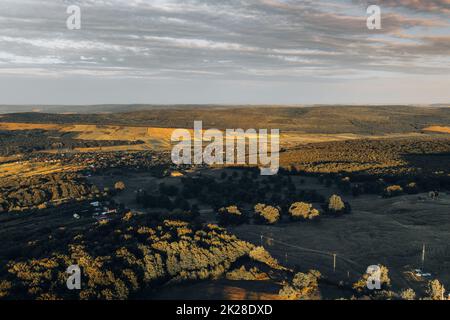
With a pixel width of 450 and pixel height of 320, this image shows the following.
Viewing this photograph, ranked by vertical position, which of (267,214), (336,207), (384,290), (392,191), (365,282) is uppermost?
(392,191)

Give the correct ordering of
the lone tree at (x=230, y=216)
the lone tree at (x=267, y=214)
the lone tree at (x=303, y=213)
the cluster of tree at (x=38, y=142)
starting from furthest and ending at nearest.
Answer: the cluster of tree at (x=38, y=142) → the lone tree at (x=303, y=213) → the lone tree at (x=267, y=214) → the lone tree at (x=230, y=216)

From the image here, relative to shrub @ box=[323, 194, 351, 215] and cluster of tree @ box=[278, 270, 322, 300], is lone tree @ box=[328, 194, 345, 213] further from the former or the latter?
cluster of tree @ box=[278, 270, 322, 300]

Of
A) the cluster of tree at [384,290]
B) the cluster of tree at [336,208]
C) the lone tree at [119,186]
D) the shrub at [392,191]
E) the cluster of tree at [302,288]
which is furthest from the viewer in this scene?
the lone tree at [119,186]

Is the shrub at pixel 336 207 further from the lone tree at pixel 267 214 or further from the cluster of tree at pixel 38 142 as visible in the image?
the cluster of tree at pixel 38 142

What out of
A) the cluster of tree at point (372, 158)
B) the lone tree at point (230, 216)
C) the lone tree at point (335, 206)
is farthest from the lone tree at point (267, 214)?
the cluster of tree at point (372, 158)

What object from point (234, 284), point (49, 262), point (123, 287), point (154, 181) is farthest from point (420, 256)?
point (154, 181)

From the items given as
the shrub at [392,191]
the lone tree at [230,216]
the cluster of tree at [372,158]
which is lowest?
the lone tree at [230,216]

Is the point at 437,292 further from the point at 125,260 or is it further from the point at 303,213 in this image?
the point at 303,213

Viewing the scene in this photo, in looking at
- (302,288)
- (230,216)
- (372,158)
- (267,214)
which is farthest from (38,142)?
(302,288)
